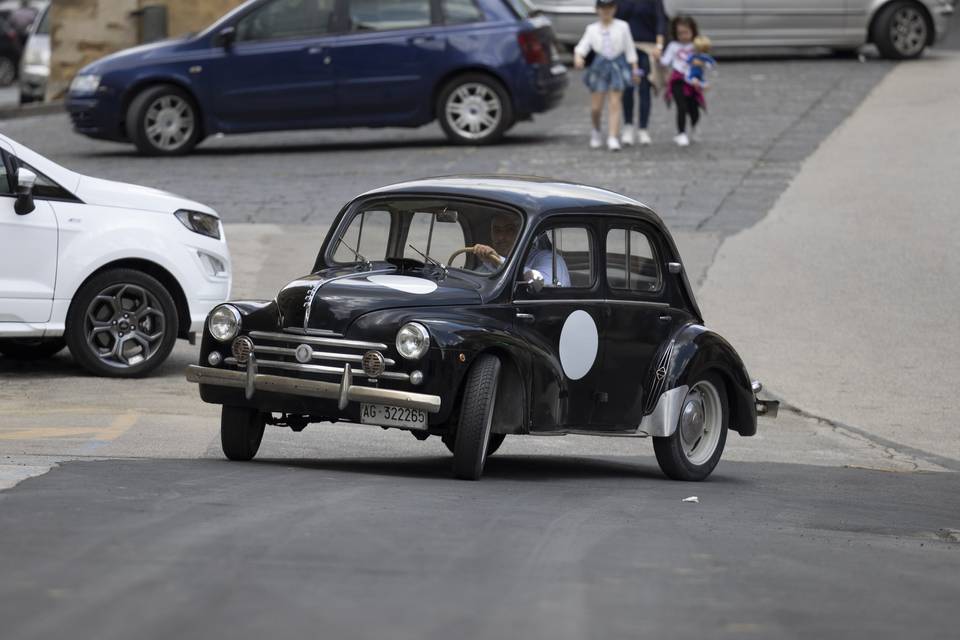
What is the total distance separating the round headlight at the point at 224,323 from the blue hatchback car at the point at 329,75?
42.5 feet

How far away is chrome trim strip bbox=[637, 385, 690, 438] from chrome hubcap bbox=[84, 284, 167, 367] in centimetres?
401

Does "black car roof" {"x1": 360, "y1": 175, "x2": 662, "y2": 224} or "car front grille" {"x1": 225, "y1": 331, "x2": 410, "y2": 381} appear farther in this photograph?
"black car roof" {"x1": 360, "y1": 175, "x2": 662, "y2": 224}

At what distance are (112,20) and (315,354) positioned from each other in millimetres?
21108

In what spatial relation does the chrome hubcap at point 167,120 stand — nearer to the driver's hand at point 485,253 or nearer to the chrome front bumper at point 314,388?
the driver's hand at point 485,253

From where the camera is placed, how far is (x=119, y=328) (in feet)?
41.2

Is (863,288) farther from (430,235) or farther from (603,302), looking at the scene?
(430,235)

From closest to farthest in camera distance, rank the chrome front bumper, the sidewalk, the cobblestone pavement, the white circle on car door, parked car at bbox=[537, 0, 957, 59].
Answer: the chrome front bumper
the white circle on car door
the sidewalk
the cobblestone pavement
parked car at bbox=[537, 0, 957, 59]

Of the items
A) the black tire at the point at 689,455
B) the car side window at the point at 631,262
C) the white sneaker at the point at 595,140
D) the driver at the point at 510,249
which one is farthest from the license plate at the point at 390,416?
the white sneaker at the point at 595,140

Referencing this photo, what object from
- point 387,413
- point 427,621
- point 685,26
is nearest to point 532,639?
point 427,621

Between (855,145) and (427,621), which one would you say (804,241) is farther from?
(427,621)

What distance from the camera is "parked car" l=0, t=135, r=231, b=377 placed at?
12.2m

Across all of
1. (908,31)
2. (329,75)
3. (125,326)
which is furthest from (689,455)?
(908,31)

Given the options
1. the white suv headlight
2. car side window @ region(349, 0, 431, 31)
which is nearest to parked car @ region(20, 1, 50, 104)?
Result: the white suv headlight

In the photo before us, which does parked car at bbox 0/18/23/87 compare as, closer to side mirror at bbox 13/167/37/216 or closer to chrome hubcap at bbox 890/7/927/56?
chrome hubcap at bbox 890/7/927/56
